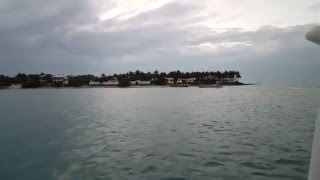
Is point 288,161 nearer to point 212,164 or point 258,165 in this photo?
point 258,165

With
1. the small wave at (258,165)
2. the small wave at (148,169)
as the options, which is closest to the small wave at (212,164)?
the small wave at (258,165)

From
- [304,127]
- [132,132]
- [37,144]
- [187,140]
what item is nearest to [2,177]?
[37,144]

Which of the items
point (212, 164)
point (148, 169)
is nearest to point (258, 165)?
point (212, 164)

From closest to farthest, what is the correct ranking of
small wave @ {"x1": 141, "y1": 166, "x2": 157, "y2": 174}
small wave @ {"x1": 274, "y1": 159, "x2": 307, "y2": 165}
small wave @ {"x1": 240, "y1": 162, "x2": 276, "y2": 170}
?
1. small wave @ {"x1": 141, "y1": 166, "x2": 157, "y2": 174}
2. small wave @ {"x1": 240, "y1": 162, "x2": 276, "y2": 170}
3. small wave @ {"x1": 274, "y1": 159, "x2": 307, "y2": 165}

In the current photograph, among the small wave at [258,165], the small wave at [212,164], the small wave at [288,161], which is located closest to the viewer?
the small wave at [258,165]

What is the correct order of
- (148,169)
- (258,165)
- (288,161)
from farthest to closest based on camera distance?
(288,161)
(258,165)
(148,169)

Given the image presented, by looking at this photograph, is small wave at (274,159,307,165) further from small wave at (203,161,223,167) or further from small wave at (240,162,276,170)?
small wave at (203,161,223,167)

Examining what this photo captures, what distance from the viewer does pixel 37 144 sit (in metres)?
24.3

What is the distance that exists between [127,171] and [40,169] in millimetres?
4520

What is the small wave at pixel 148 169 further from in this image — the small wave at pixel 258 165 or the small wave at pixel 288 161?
the small wave at pixel 288 161

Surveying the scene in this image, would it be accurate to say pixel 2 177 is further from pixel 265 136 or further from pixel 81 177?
pixel 265 136

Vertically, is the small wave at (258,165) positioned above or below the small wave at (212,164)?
above

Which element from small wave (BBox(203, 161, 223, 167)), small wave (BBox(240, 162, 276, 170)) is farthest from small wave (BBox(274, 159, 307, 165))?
small wave (BBox(203, 161, 223, 167))

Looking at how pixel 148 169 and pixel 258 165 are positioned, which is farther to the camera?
Result: pixel 258 165
